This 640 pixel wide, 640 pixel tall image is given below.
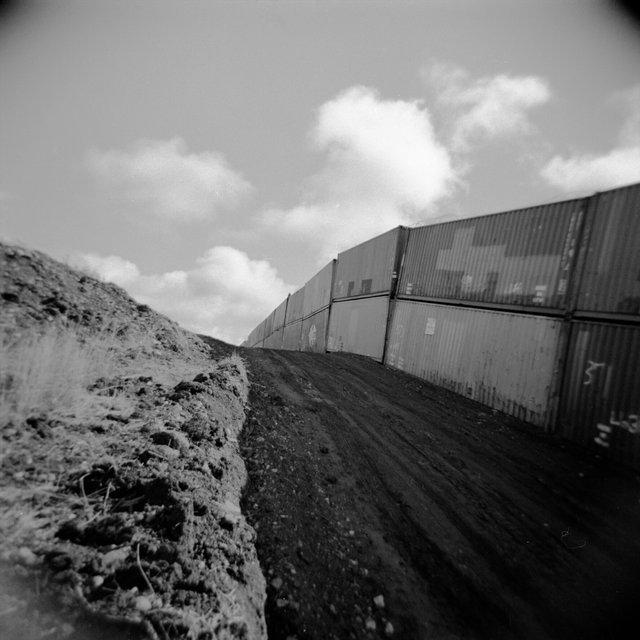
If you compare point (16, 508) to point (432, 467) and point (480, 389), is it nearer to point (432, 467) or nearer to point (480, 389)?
point (432, 467)

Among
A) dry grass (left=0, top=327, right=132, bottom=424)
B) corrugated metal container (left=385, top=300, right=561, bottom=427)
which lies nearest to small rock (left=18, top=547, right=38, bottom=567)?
dry grass (left=0, top=327, right=132, bottom=424)

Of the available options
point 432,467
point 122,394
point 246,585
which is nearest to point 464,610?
point 246,585

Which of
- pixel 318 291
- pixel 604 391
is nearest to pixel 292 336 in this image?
pixel 318 291

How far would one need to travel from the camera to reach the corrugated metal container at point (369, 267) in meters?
15.9

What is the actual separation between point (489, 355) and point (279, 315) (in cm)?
3415

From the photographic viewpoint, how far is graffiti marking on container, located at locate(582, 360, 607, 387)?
7465 mm

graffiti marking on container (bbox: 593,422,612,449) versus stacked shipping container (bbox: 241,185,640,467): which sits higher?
stacked shipping container (bbox: 241,185,640,467)

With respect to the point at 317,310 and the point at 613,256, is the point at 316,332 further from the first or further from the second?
the point at 613,256

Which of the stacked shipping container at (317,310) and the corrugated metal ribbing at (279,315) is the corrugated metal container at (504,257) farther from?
the corrugated metal ribbing at (279,315)

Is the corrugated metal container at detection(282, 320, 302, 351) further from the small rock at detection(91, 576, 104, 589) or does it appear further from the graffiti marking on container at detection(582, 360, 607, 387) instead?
the small rock at detection(91, 576, 104, 589)

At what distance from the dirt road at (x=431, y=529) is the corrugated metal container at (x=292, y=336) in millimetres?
23424

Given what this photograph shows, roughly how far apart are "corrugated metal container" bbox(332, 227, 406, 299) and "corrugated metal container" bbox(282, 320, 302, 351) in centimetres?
935

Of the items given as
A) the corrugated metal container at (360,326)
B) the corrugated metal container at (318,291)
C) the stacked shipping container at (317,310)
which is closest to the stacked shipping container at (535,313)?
the corrugated metal container at (360,326)

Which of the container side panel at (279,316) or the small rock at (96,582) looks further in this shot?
the container side panel at (279,316)
